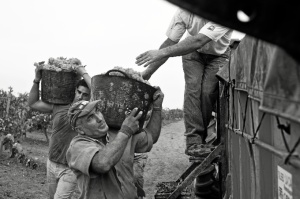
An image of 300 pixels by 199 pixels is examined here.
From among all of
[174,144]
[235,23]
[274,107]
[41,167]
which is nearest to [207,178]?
[274,107]

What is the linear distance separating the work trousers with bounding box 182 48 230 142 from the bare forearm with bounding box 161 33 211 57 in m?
0.45

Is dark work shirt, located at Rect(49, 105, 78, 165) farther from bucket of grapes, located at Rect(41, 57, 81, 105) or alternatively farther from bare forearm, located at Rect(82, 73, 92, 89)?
bare forearm, located at Rect(82, 73, 92, 89)

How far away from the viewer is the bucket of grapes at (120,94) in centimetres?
421

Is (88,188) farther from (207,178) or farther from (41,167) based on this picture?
(41,167)

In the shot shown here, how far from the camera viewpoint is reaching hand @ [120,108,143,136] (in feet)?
12.6

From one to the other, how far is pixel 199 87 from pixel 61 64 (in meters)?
1.78

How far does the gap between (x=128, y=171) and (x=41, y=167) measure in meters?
9.07

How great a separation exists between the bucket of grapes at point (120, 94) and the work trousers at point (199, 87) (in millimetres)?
1597

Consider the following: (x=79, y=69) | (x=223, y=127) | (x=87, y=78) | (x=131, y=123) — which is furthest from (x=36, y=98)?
(x=131, y=123)

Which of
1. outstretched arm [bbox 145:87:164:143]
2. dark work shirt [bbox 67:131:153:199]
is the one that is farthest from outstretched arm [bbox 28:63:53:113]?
dark work shirt [bbox 67:131:153:199]

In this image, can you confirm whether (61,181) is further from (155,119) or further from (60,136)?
(155,119)

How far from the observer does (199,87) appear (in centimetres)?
584

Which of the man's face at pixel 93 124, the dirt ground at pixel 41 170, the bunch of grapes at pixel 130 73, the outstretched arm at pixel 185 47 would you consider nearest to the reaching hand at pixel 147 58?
the outstretched arm at pixel 185 47

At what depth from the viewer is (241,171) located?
4453 mm
